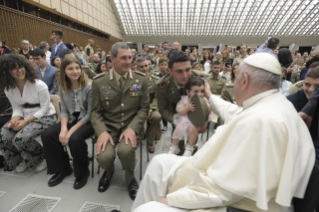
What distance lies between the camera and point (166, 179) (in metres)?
1.29

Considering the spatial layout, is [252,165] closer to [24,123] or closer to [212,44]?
[24,123]

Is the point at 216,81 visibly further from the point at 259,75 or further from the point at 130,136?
the point at 259,75

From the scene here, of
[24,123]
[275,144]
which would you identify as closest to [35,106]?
[24,123]

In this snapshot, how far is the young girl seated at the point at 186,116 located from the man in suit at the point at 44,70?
3.07 m

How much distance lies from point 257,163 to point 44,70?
4375 millimetres

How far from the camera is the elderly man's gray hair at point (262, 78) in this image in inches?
41.4

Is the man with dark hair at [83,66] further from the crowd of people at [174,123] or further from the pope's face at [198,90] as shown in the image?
the pope's face at [198,90]

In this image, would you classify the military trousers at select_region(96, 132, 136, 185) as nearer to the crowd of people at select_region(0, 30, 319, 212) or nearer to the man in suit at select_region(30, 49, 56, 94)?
the crowd of people at select_region(0, 30, 319, 212)

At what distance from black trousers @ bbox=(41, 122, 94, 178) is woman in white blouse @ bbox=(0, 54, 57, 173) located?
31 centimetres

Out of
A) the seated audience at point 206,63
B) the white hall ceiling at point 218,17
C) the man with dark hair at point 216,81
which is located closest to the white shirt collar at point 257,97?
the man with dark hair at point 216,81

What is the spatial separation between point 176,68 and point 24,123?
7.71ft

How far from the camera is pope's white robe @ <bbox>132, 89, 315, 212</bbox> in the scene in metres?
0.89

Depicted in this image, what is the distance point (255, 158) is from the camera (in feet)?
3.07

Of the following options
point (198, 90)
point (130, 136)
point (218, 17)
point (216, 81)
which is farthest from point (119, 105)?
point (218, 17)
